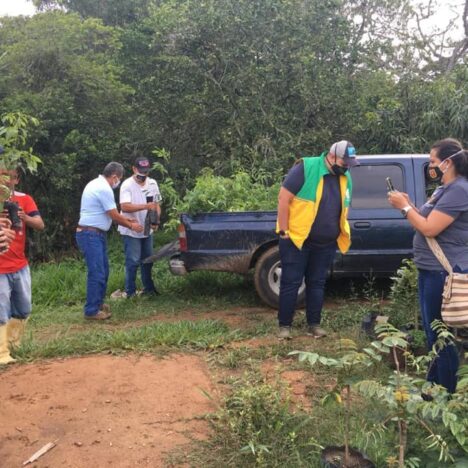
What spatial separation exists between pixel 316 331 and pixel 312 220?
1104mm

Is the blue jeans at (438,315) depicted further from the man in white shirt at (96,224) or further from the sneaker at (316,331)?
the man in white shirt at (96,224)

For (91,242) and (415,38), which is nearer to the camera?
(91,242)

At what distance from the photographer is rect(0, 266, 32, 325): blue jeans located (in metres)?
4.59

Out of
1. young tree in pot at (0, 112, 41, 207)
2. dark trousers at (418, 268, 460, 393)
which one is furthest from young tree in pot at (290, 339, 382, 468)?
young tree in pot at (0, 112, 41, 207)

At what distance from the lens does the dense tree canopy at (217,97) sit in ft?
32.4

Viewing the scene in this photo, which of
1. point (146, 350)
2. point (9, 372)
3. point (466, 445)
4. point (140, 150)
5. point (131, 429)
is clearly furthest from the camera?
point (140, 150)

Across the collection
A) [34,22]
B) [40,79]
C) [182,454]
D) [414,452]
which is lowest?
[182,454]

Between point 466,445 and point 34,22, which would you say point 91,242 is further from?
point 34,22

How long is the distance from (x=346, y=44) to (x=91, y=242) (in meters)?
6.94

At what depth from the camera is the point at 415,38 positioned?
17.2m

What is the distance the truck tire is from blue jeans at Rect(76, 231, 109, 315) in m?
1.68

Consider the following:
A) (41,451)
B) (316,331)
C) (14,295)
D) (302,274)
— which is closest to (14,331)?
(14,295)

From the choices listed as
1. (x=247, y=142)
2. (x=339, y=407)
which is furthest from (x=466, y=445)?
(x=247, y=142)

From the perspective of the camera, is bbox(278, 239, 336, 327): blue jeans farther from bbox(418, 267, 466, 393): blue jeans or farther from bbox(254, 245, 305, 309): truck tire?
bbox(418, 267, 466, 393): blue jeans
